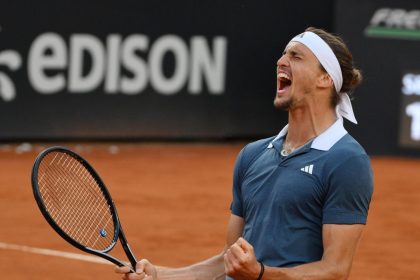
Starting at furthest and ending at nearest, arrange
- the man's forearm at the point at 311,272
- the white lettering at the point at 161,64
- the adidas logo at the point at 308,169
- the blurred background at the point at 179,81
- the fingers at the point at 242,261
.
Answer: the white lettering at the point at 161,64 → the blurred background at the point at 179,81 → the adidas logo at the point at 308,169 → the man's forearm at the point at 311,272 → the fingers at the point at 242,261

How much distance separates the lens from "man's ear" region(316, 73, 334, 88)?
393 cm

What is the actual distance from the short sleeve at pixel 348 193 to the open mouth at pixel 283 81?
13.9 inches

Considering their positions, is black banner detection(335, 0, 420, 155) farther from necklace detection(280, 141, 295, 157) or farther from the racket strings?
necklace detection(280, 141, 295, 157)

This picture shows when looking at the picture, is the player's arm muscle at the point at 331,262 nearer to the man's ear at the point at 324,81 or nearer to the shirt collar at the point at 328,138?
the shirt collar at the point at 328,138

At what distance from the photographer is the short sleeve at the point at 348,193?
3760 millimetres

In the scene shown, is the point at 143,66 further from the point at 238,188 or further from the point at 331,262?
the point at 331,262

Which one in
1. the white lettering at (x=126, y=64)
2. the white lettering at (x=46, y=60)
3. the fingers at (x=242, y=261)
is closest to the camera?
the fingers at (x=242, y=261)

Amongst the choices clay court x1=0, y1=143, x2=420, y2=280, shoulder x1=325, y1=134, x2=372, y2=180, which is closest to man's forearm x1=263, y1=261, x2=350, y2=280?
shoulder x1=325, y1=134, x2=372, y2=180

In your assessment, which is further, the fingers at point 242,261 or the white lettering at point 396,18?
the white lettering at point 396,18

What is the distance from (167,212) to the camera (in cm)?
1042

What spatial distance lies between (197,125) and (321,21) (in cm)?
239

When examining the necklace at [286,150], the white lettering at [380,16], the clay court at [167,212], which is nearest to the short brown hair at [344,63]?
the necklace at [286,150]

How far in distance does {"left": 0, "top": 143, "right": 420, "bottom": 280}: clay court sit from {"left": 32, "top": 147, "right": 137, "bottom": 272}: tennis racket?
10.4 ft

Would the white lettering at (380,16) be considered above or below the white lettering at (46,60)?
above
